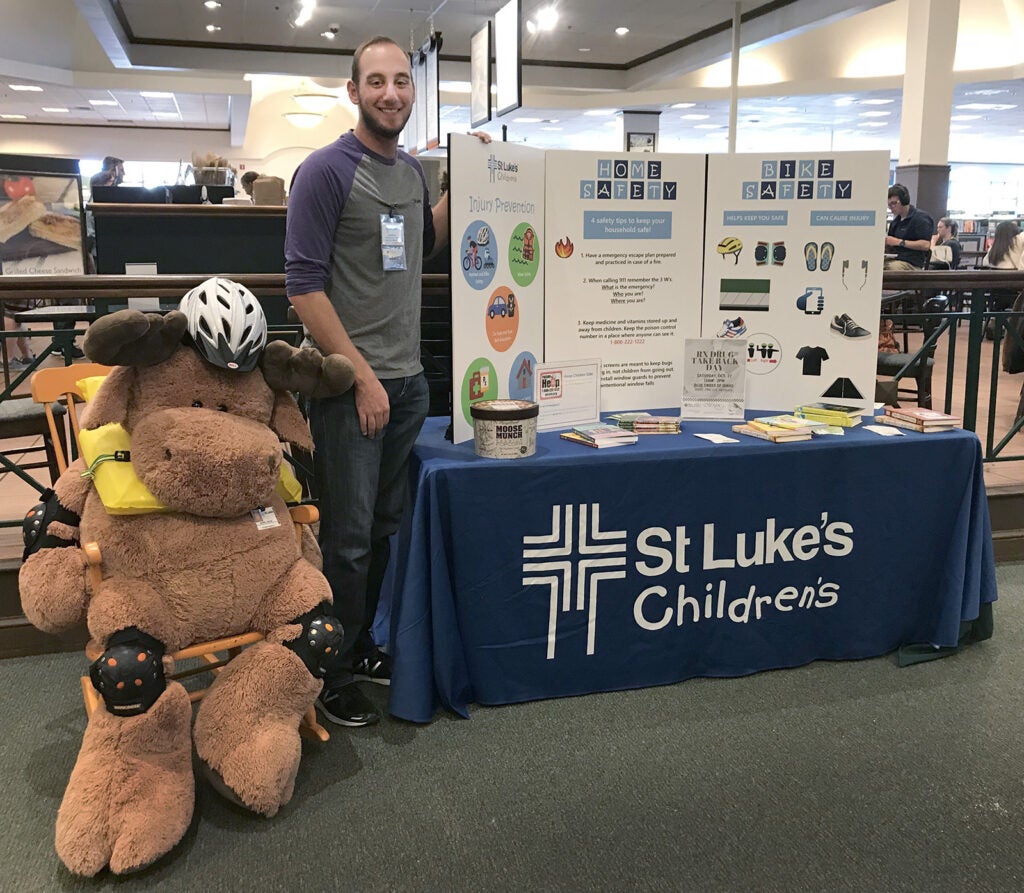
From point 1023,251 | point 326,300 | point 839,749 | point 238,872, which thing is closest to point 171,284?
point 326,300

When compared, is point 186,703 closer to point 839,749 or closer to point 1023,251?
point 839,749

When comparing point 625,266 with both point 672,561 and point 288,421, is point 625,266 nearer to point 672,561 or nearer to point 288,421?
point 672,561

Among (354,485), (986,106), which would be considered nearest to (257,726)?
(354,485)

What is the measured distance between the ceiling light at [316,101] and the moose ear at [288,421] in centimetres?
972

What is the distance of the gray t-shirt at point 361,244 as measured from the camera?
76.9 inches

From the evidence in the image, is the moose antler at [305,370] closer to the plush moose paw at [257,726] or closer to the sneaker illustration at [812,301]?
the plush moose paw at [257,726]

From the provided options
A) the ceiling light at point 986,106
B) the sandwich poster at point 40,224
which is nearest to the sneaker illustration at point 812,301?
the sandwich poster at point 40,224

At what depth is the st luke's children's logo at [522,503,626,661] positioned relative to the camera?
223cm

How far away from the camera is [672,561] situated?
233 centimetres

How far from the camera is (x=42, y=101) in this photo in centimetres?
1470

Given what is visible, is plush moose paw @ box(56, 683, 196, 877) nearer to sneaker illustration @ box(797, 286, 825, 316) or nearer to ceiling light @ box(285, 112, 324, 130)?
sneaker illustration @ box(797, 286, 825, 316)

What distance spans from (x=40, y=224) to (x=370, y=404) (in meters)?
2.24

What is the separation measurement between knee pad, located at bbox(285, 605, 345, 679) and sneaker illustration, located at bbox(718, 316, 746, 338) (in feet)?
5.11

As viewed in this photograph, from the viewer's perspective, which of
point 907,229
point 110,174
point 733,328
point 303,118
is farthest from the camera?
point 303,118
